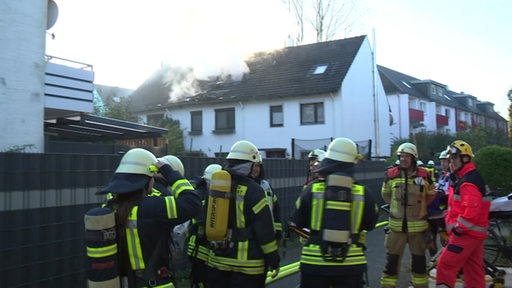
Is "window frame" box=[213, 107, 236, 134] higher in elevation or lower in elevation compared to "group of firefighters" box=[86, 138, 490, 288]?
higher

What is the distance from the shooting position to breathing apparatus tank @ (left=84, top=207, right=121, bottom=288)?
2.75 metres

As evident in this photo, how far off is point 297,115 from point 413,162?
17631mm

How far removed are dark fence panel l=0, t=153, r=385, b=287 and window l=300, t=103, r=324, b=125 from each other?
18131 millimetres

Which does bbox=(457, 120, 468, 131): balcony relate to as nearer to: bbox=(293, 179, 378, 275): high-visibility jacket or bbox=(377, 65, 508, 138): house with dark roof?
bbox=(377, 65, 508, 138): house with dark roof

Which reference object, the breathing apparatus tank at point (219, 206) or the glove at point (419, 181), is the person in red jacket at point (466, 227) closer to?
the glove at point (419, 181)

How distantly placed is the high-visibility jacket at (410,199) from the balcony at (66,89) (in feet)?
23.1

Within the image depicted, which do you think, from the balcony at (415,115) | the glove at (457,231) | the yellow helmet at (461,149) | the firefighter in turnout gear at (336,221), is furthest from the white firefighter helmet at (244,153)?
the balcony at (415,115)

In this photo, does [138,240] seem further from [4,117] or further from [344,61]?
[344,61]

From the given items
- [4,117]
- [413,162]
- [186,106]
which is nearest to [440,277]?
[413,162]

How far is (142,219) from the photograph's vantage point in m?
2.87

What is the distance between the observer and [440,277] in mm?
4988

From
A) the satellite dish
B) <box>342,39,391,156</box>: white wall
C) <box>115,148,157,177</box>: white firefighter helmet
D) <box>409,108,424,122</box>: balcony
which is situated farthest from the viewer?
<box>409,108,424,122</box>: balcony

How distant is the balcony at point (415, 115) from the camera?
33.5 m

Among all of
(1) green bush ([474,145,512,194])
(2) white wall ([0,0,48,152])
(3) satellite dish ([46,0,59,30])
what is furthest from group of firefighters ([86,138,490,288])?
(3) satellite dish ([46,0,59,30])
